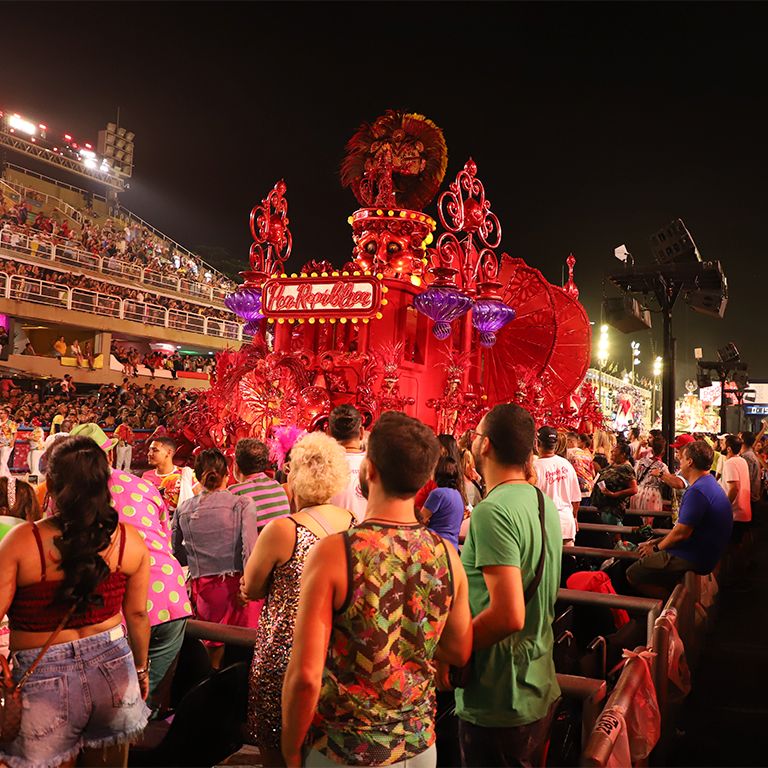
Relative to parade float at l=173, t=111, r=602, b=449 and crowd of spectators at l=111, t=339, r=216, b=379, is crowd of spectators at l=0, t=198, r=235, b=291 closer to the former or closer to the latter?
crowd of spectators at l=111, t=339, r=216, b=379

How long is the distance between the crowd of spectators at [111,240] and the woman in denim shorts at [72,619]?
32.3 m

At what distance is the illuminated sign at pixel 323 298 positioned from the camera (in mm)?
12148

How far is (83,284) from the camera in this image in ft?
111

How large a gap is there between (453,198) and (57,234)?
29.0 meters

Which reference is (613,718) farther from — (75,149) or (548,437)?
(75,149)

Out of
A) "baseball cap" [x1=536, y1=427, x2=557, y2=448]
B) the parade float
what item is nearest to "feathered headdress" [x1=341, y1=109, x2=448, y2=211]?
the parade float

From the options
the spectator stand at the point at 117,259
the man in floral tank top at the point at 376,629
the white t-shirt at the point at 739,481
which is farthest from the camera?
the spectator stand at the point at 117,259

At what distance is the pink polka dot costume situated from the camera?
11.5 feet

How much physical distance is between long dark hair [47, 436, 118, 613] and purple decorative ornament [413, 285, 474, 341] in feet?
32.2

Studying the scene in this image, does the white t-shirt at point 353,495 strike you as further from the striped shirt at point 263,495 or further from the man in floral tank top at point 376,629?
the man in floral tank top at point 376,629

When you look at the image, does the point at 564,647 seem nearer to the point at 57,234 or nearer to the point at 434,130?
the point at 434,130

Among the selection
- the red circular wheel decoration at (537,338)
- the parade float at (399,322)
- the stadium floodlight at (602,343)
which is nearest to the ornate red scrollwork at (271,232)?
the parade float at (399,322)

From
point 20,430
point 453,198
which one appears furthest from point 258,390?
point 20,430

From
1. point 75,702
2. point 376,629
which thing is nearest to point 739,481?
point 376,629
